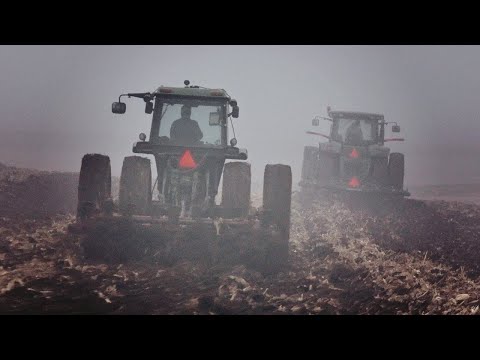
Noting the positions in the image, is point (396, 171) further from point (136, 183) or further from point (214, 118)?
point (136, 183)

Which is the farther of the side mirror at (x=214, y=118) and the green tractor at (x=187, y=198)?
the side mirror at (x=214, y=118)

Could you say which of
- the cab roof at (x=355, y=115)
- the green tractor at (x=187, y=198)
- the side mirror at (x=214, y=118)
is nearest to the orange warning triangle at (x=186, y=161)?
the green tractor at (x=187, y=198)

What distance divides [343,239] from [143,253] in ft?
14.9

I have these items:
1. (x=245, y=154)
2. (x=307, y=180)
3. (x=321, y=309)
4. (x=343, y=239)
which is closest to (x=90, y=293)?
(x=321, y=309)

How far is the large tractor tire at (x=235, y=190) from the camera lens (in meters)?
7.55

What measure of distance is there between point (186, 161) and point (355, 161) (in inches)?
355

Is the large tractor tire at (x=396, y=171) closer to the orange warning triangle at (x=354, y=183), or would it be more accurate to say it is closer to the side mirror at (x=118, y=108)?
the orange warning triangle at (x=354, y=183)

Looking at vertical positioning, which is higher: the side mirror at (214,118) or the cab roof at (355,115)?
the cab roof at (355,115)

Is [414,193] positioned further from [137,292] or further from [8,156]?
[8,156]

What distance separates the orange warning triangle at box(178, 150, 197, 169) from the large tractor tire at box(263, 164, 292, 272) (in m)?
1.34

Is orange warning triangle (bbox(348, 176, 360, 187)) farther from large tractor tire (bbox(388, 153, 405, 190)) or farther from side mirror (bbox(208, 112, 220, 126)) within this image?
side mirror (bbox(208, 112, 220, 126))

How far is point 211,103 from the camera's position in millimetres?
8281

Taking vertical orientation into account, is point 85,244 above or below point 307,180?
below

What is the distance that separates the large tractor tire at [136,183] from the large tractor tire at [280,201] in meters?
2.05
